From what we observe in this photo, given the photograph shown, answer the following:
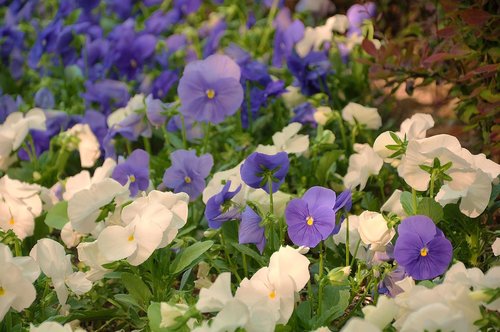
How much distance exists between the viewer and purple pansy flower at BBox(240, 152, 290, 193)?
1.74m

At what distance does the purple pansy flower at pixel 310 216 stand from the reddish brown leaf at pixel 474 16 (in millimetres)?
614

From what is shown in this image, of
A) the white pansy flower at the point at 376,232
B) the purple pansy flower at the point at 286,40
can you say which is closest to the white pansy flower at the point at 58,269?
the white pansy flower at the point at 376,232

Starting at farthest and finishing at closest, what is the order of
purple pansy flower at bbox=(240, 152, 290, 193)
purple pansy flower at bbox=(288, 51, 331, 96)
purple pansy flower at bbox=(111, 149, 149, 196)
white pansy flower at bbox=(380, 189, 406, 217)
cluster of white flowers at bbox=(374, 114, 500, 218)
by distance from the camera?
purple pansy flower at bbox=(288, 51, 331, 96) < purple pansy flower at bbox=(111, 149, 149, 196) < white pansy flower at bbox=(380, 189, 406, 217) < purple pansy flower at bbox=(240, 152, 290, 193) < cluster of white flowers at bbox=(374, 114, 500, 218)

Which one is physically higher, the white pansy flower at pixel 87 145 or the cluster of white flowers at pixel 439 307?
the cluster of white flowers at pixel 439 307

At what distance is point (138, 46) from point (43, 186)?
29.4 inches

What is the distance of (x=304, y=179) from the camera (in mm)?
2297

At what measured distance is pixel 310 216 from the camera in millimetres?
1681

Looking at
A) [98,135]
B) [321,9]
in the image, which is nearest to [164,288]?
[98,135]

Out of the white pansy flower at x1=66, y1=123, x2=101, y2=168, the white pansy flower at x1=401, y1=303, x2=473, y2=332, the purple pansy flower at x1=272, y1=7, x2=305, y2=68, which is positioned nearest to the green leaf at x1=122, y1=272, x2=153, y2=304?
the white pansy flower at x1=401, y1=303, x2=473, y2=332

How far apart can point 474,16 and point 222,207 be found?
0.72 meters

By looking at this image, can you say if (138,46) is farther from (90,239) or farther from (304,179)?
(90,239)

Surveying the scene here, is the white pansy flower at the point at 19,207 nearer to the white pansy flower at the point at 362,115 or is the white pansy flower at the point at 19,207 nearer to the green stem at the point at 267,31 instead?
the white pansy flower at the point at 362,115

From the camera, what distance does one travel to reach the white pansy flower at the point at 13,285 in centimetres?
152

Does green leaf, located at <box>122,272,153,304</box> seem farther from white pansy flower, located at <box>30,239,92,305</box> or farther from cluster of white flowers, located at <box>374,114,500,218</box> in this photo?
cluster of white flowers, located at <box>374,114,500,218</box>
